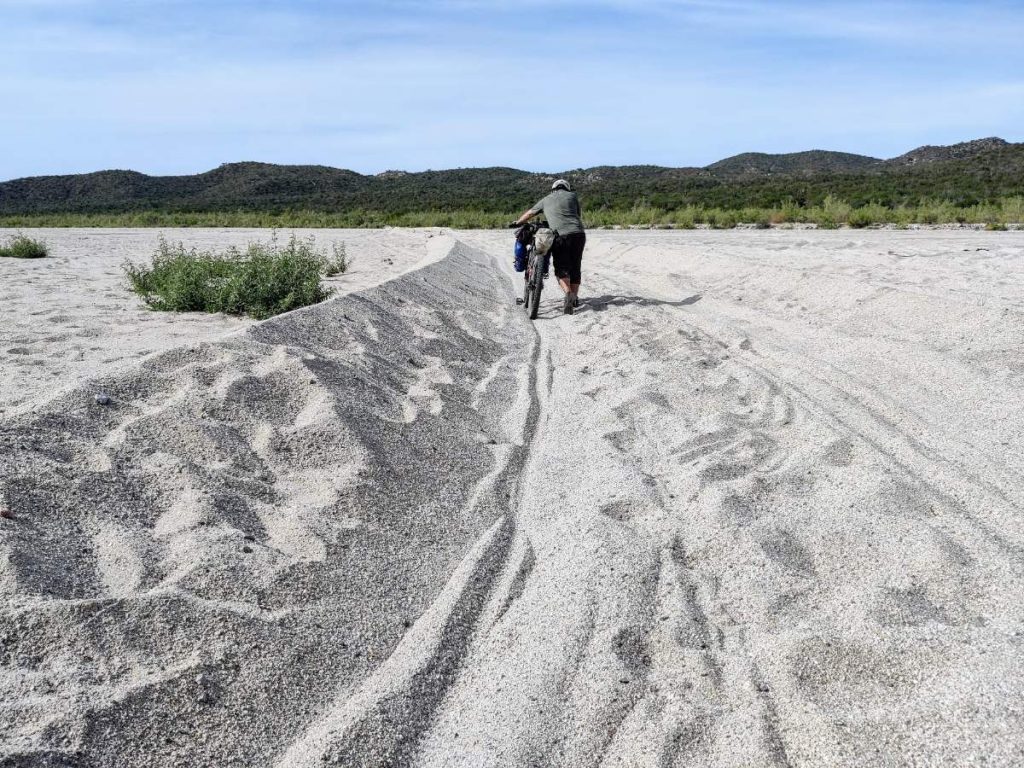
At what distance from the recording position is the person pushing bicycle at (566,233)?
993 centimetres

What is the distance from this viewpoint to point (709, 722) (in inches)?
99.2

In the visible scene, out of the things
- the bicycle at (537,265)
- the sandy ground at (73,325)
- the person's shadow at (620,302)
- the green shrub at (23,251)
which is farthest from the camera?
the green shrub at (23,251)

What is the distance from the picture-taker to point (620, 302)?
10.6 meters

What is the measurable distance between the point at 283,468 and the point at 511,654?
170cm

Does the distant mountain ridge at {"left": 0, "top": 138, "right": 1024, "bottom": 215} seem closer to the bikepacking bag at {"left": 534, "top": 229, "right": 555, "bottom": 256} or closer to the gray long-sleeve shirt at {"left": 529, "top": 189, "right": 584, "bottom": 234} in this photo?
the gray long-sleeve shirt at {"left": 529, "top": 189, "right": 584, "bottom": 234}

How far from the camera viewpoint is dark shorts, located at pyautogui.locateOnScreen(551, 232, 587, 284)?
9.92m

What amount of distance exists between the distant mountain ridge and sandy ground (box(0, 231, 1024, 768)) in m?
33.0

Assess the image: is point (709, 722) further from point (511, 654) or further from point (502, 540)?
point (502, 540)

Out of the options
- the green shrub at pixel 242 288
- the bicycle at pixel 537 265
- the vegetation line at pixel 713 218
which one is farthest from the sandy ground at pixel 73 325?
the vegetation line at pixel 713 218

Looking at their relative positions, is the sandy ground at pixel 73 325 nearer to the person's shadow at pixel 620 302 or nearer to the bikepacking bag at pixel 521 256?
the bikepacking bag at pixel 521 256

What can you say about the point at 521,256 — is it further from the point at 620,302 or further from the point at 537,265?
the point at 620,302

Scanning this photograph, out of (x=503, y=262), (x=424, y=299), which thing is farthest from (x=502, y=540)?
(x=503, y=262)

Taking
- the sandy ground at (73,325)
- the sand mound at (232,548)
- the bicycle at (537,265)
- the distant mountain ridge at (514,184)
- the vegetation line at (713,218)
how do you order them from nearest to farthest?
1. the sand mound at (232,548)
2. the sandy ground at (73,325)
3. the bicycle at (537,265)
4. the vegetation line at (713,218)
5. the distant mountain ridge at (514,184)

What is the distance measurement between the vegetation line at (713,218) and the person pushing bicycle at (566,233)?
14.0m
